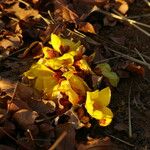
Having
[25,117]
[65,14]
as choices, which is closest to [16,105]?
[25,117]

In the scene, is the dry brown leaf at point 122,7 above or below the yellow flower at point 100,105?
above

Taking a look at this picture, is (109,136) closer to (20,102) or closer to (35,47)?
(20,102)

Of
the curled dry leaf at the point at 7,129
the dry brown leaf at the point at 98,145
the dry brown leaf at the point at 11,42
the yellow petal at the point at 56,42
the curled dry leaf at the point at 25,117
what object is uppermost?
the yellow petal at the point at 56,42

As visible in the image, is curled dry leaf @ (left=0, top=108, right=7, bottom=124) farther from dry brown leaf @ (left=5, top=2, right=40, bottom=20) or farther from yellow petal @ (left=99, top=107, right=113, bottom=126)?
dry brown leaf @ (left=5, top=2, right=40, bottom=20)

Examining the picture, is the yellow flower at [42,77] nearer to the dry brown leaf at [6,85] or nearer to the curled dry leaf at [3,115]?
the dry brown leaf at [6,85]

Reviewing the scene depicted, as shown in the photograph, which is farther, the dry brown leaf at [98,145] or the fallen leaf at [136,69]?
the fallen leaf at [136,69]

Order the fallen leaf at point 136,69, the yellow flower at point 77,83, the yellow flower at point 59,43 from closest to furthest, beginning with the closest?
the yellow flower at point 77,83, the yellow flower at point 59,43, the fallen leaf at point 136,69

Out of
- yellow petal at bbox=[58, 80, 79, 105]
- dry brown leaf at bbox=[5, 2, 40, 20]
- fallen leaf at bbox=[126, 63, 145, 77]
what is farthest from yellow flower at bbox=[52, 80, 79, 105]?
dry brown leaf at bbox=[5, 2, 40, 20]

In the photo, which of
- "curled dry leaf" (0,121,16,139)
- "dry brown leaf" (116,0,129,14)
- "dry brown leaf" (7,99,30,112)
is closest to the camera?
"curled dry leaf" (0,121,16,139)

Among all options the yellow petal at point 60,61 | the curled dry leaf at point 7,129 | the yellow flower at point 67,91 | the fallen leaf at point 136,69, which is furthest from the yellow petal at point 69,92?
the fallen leaf at point 136,69
